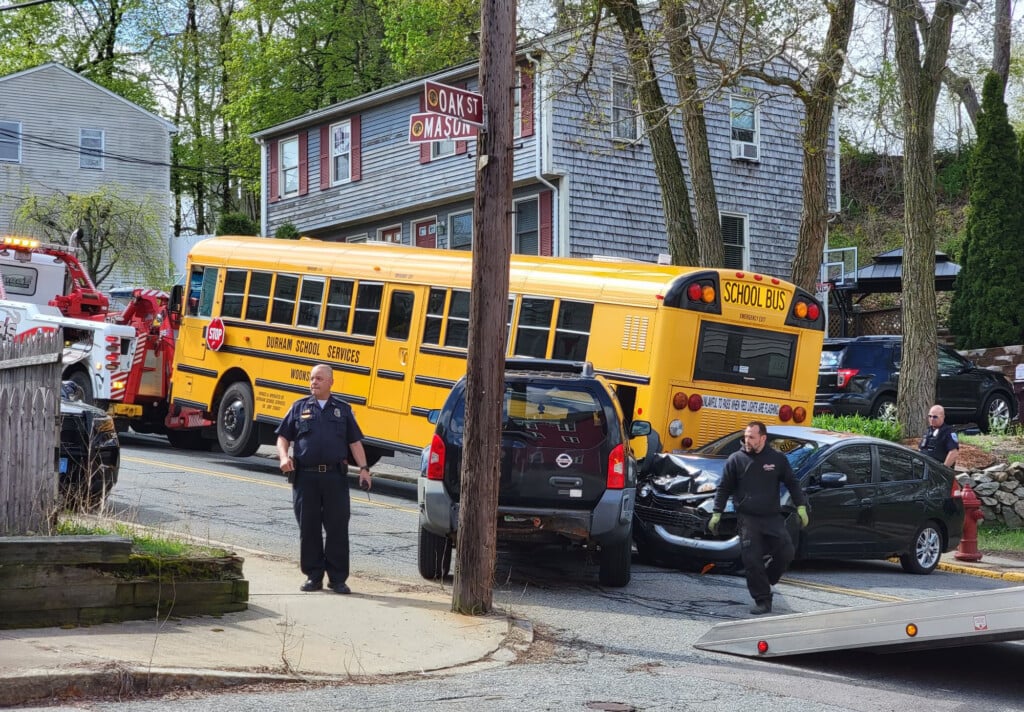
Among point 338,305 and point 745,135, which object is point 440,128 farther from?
point 745,135

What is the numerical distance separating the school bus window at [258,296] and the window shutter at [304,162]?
60.6 feet

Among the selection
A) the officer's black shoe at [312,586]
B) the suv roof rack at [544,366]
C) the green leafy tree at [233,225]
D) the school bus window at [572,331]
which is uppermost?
the green leafy tree at [233,225]

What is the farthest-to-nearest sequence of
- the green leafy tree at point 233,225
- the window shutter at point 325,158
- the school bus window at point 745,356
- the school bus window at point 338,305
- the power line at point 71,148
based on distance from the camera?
the power line at point 71,148 < the green leafy tree at point 233,225 < the window shutter at point 325,158 < the school bus window at point 338,305 < the school bus window at point 745,356

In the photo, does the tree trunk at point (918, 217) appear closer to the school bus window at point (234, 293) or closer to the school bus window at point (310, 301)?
the school bus window at point (310, 301)

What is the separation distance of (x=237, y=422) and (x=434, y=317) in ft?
13.5

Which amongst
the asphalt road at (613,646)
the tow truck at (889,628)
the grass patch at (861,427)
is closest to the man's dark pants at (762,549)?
the asphalt road at (613,646)

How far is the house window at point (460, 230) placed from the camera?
31.8 metres

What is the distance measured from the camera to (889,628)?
8.42 m

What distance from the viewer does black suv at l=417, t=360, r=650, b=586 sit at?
36.7ft

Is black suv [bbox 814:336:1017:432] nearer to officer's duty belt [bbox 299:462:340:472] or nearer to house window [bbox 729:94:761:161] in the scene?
house window [bbox 729:94:761:161]

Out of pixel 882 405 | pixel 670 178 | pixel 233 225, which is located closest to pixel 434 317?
pixel 670 178

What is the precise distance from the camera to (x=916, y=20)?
1997cm

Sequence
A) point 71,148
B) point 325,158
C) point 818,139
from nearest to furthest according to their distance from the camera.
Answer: point 818,139 → point 325,158 → point 71,148

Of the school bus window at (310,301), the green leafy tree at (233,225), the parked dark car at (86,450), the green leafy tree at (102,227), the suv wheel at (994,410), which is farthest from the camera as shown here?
the green leafy tree at (102,227)
